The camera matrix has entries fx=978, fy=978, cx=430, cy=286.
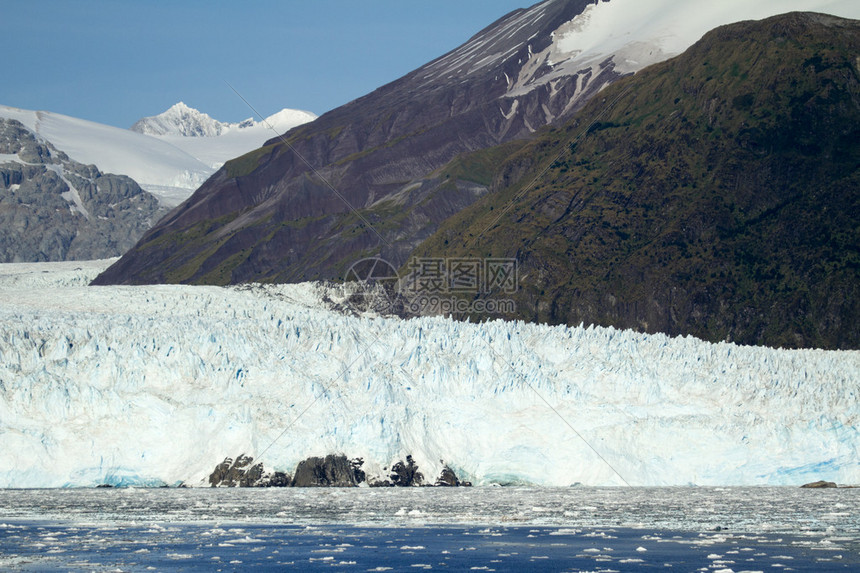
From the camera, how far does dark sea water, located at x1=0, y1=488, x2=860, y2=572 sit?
30.8 meters

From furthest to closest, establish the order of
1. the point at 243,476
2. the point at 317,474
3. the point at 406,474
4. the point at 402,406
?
the point at 402,406 → the point at 406,474 → the point at 243,476 → the point at 317,474

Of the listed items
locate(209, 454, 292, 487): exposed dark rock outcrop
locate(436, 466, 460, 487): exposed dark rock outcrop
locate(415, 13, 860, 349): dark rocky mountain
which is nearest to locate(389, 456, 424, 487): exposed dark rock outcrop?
locate(436, 466, 460, 487): exposed dark rock outcrop

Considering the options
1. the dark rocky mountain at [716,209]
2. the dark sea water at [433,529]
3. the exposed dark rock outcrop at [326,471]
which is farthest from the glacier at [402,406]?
the dark rocky mountain at [716,209]

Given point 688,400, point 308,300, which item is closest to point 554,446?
point 688,400

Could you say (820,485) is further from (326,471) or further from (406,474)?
(326,471)

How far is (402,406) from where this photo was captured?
171 ft

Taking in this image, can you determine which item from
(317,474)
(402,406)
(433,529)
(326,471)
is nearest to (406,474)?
(402,406)

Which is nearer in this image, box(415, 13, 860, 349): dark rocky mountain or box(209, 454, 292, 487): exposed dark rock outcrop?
box(209, 454, 292, 487): exposed dark rock outcrop

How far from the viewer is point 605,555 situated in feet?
105

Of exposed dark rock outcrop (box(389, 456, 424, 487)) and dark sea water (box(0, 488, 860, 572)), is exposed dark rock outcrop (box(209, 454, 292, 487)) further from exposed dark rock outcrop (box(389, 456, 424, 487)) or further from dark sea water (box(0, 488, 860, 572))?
exposed dark rock outcrop (box(389, 456, 424, 487))

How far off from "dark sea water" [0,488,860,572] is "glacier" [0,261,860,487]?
168 centimetres

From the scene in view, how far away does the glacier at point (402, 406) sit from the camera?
50000 mm

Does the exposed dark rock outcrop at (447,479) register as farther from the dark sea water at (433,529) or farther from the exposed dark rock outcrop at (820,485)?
the exposed dark rock outcrop at (820,485)

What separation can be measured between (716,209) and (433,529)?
105781mm
